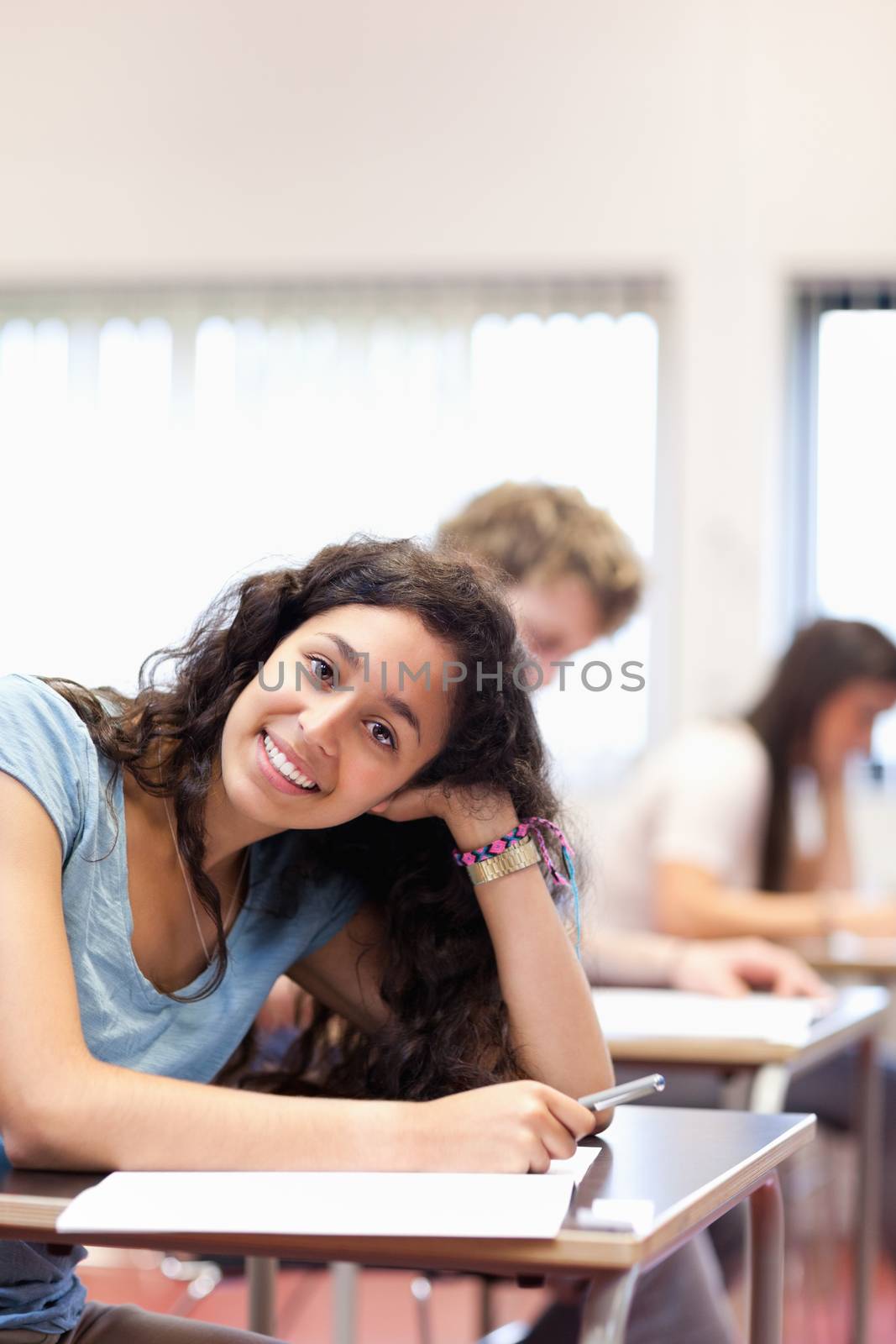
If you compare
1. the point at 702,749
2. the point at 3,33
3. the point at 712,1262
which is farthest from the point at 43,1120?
the point at 3,33

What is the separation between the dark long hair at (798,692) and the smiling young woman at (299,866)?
4.67ft

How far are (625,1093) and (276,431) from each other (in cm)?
322

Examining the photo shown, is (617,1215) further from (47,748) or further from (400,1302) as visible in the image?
(400,1302)

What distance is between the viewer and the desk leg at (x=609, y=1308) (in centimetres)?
81

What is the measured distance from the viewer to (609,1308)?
814 millimetres

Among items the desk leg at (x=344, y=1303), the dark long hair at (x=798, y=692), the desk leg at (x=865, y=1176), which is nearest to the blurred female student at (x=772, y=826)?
the dark long hair at (x=798, y=692)

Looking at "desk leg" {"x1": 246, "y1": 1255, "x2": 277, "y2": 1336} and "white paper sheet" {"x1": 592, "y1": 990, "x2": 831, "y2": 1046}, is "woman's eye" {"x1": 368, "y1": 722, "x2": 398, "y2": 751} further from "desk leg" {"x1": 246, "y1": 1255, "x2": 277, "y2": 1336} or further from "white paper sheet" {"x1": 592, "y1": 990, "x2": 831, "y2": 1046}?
"desk leg" {"x1": 246, "y1": 1255, "x2": 277, "y2": 1336}

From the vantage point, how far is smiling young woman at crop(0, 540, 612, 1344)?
3.50ft

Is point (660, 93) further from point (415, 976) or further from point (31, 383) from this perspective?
point (415, 976)

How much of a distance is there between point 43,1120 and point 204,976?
0.96 ft

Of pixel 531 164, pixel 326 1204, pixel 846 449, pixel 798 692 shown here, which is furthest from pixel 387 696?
pixel 531 164

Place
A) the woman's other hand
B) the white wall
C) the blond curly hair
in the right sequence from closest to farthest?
the woman's other hand < the blond curly hair < the white wall

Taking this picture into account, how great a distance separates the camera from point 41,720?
1140 mm

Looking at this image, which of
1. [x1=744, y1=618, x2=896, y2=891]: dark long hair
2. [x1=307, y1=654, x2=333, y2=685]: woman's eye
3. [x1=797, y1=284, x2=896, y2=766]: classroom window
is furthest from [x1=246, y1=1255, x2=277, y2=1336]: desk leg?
[x1=797, y1=284, x2=896, y2=766]: classroom window
